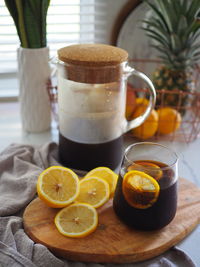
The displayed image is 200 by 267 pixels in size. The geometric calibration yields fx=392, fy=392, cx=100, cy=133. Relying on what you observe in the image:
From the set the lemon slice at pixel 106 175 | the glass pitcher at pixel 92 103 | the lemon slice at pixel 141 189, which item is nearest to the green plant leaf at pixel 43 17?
the glass pitcher at pixel 92 103

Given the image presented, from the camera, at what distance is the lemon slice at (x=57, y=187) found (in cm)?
77

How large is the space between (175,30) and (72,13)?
38 centimetres

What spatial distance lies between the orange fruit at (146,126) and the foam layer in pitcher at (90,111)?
6.7 inches

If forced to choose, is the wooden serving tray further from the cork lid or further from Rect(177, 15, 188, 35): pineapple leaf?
Rect(177, 15, 188, 35): pineapple leaf

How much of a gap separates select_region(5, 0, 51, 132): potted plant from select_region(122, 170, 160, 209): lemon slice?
0.49 metres

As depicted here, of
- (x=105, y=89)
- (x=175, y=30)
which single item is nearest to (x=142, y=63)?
(x=175, y=30)

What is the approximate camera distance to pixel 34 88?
110 cm

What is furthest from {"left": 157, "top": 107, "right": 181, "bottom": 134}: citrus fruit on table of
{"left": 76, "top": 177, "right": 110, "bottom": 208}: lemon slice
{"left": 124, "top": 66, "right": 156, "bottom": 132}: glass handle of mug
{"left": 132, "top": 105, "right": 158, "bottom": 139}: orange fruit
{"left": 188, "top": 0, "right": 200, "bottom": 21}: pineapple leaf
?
{"left": 76, "top": 177, "right": 110, "bottom": 208}: lemon slice

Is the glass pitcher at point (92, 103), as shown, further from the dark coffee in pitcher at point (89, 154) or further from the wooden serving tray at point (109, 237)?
the wooden serving tray at point (109, 237)

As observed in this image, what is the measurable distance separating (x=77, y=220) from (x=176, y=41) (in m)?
0.65

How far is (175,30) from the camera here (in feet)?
3.66

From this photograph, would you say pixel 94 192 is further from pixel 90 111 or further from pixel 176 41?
pixel 176 41

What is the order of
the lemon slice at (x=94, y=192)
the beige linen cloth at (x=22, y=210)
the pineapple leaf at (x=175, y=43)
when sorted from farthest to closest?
the pineapple leaf at (x=175, y=43)
the lemon slice at (x=94, y=192)
the beige linen cloth at (x=22, y=210)

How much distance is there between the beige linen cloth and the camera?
0.68 metres
